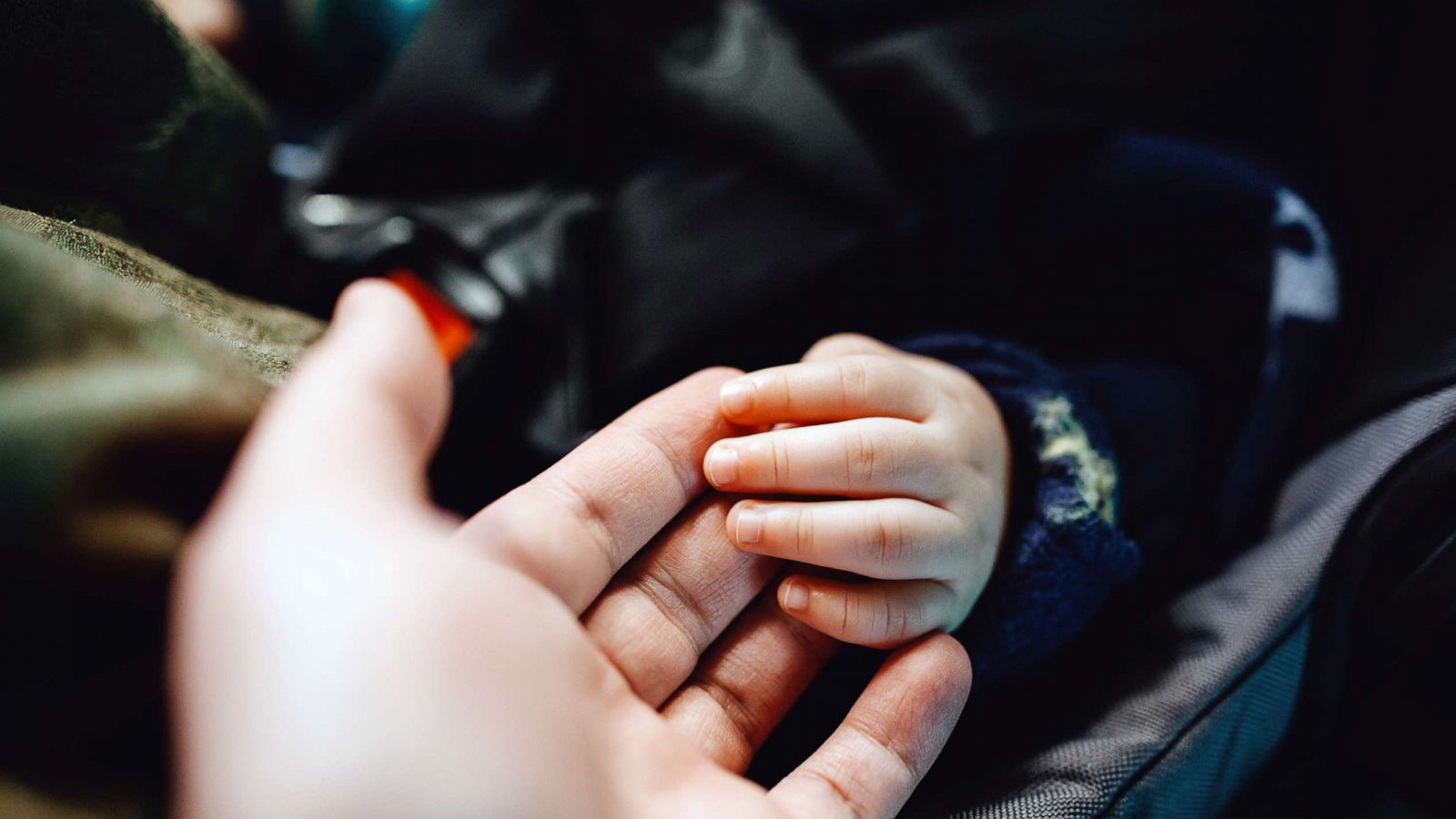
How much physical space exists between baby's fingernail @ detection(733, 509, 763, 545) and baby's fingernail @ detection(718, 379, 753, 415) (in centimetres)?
5

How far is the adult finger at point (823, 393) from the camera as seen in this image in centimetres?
42

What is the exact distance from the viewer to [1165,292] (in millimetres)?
681

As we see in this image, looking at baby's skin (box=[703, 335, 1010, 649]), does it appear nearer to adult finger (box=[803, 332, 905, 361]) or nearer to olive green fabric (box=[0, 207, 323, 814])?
adult finger (box=[803, 332, 905, 361])

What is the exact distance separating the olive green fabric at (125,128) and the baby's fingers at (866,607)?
1.28ft

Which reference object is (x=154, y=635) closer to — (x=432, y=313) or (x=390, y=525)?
(x=390, y=525)

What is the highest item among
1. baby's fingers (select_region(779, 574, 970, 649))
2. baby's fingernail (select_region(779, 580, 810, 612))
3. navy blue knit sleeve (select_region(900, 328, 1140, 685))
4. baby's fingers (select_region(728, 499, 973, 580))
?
baby's fingers (select_region(728, 499, 973, 580))

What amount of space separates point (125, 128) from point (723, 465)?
357 millimetres

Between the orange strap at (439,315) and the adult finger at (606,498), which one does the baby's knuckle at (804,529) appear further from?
the orange strap at (439,315)

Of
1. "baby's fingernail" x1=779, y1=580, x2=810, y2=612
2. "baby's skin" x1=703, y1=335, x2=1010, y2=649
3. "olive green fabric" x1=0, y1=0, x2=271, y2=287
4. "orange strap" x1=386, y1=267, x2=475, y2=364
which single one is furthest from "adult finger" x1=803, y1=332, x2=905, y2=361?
"olive green fabric" x1=0, y1=0, x2=271, y2=287

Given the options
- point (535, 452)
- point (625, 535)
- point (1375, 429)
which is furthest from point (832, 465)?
point (1375, 429)

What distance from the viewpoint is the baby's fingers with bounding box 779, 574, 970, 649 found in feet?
1.35

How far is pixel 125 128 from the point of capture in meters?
0.43

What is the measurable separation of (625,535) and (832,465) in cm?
11

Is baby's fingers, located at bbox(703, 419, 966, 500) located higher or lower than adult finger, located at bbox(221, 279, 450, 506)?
lower
